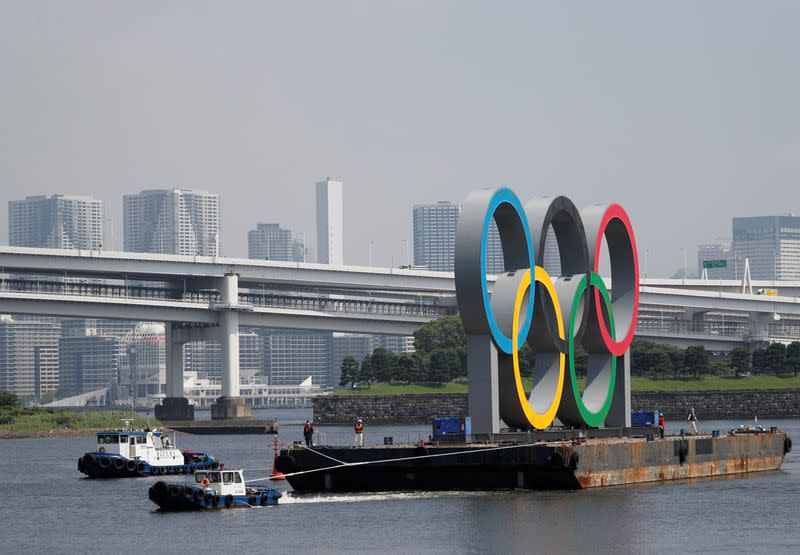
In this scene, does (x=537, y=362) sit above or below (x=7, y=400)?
above

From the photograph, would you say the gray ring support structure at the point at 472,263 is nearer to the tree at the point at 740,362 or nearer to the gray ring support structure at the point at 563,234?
the gray ring support structure at the point at 563,234

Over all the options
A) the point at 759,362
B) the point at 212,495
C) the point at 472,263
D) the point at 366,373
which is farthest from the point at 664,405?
the point at 212,495

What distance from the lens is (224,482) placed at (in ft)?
197

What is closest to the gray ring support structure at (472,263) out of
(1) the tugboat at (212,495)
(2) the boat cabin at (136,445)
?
(1) the tugboat at (212,495)

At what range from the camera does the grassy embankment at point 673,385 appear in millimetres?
149625

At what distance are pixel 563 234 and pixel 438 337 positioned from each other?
9922 centimetres

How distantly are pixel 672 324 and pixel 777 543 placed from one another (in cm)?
13691

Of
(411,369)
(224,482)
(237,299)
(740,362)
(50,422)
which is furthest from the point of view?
(237,299)

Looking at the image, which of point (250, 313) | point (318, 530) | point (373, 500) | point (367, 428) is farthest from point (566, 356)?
point (250, 313)

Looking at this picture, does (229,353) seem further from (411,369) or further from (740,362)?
(740,362)

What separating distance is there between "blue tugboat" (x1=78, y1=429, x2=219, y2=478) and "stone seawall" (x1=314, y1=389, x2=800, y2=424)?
59.9m

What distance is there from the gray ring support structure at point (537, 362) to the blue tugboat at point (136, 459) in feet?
72.2

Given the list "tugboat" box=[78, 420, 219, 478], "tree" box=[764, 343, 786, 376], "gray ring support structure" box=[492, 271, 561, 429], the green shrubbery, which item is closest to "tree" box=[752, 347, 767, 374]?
the green shrubbery

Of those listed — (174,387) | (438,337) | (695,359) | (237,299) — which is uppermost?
(237,299)
